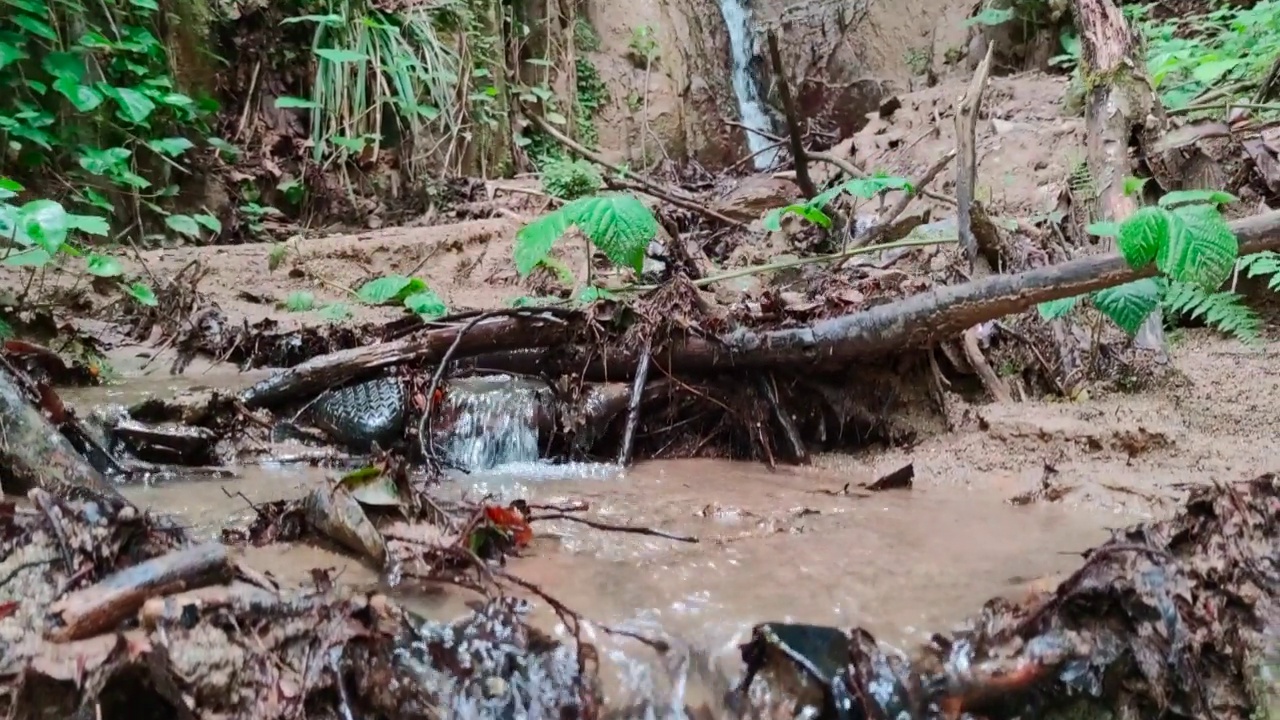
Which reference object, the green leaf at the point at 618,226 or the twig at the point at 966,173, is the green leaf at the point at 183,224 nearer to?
the green leaf at the point at 618,226

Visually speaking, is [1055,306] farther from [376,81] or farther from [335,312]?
[376,81]

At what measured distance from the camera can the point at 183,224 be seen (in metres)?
5.62

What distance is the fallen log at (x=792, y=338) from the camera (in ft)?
9.71

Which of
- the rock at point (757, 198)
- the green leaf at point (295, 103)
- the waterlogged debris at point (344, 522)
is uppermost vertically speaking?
the green leaf at point (295, 103)

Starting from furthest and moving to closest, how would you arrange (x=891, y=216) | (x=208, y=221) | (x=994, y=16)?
1. (x=994, y=16)
2. (x=208, y=221)
3. (x=891, y=216)

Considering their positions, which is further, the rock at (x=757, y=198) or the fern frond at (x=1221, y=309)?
the rock at (x=757, y=198)

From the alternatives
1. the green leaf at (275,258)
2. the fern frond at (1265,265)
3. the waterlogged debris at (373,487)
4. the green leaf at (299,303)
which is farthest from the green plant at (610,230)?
the green leaf at (275,258)

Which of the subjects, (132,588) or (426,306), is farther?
(426,306)

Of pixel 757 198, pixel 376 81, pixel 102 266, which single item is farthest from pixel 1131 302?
pixel 376 81

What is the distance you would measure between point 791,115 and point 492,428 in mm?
2341

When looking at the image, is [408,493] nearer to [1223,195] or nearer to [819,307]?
[819,307]

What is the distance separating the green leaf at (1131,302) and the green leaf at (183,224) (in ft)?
17.7

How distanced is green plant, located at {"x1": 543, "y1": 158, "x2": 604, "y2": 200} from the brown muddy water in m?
3.44

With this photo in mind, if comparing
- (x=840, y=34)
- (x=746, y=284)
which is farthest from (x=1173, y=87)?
(x=840, y=34)
